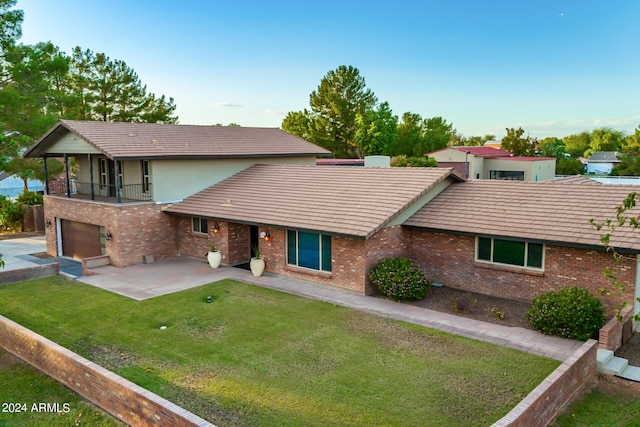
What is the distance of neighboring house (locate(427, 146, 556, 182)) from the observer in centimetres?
4312

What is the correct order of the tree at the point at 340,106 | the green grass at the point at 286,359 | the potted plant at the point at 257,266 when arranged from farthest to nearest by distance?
the tree at the point at 340,106, the potted plant at the point at 257,266, the green grass at the point at 286,359

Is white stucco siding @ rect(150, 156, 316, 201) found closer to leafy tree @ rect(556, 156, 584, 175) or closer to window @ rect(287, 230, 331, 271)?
window @ rect(287, 230, 331, 271)

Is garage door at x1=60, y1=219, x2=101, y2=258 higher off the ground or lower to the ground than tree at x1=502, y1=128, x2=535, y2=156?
lower

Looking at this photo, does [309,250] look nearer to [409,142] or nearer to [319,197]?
[319,197]

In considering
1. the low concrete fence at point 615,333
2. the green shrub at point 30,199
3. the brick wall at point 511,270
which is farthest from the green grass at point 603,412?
the green shrub at point 30,199

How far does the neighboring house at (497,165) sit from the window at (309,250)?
29.2 m

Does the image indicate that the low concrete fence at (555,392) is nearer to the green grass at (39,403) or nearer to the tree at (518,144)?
the green grass at (39,403)

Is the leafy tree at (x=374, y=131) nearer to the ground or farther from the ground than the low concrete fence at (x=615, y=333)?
farther from the ground

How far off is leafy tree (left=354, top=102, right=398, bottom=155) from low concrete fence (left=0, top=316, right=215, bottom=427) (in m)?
52.9

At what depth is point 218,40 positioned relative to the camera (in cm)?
2933

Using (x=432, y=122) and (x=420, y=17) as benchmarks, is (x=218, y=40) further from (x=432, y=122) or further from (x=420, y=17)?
(x=432, y=122)

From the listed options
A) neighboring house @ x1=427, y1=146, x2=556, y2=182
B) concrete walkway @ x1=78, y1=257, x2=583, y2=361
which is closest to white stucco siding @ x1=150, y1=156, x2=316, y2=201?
concrete walkway @ x1=78, y1=257, x2=583, y2=361

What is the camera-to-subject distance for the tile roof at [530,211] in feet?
43.5

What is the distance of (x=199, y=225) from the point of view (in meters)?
20.6
